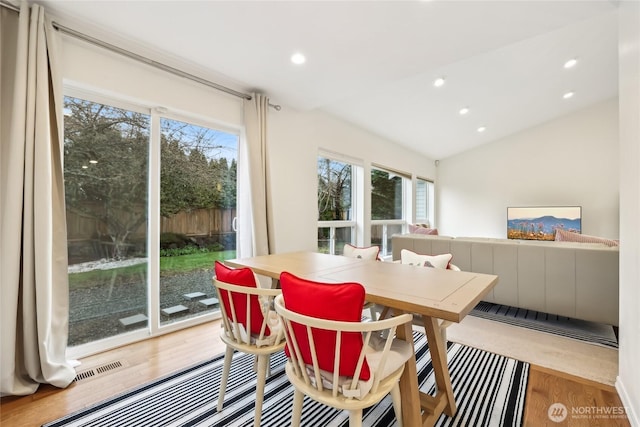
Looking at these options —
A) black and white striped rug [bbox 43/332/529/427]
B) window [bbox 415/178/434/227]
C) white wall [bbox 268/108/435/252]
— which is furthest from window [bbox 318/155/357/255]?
window [bbox 415/178/434/227]

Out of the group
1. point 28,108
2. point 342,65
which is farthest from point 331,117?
point 28,108

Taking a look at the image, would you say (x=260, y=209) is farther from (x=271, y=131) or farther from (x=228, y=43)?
(x=228, y=43)

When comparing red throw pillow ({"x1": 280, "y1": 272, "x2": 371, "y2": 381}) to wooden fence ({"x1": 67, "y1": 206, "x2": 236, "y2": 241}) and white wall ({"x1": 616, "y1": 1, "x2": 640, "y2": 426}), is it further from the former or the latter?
wooden fence ({"x1": 67, "y1": 206, "x2": 236, "y2": 241})

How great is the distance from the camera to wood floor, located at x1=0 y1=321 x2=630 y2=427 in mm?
1526

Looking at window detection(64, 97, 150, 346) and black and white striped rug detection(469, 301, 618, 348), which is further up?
window detection(64, 97, 150, 346)

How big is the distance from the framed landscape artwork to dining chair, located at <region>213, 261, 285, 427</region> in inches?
249

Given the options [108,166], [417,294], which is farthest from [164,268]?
[417,294]

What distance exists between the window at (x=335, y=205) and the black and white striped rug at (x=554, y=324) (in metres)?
2.05

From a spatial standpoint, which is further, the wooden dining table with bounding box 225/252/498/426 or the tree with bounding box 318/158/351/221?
the tree with bounding box 318/158/351/221

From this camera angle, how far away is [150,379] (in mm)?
1884

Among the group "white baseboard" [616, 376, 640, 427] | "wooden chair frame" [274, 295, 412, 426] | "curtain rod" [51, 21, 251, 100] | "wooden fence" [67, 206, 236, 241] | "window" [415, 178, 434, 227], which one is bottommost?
"white baseboard" [616, 376, 640, 427]

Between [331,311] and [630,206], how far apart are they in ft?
5.76

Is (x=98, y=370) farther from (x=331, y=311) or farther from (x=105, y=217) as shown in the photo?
(x=331, y=311)

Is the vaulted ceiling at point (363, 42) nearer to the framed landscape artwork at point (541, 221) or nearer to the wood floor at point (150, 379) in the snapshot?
the wood floor at point (150, 379)
